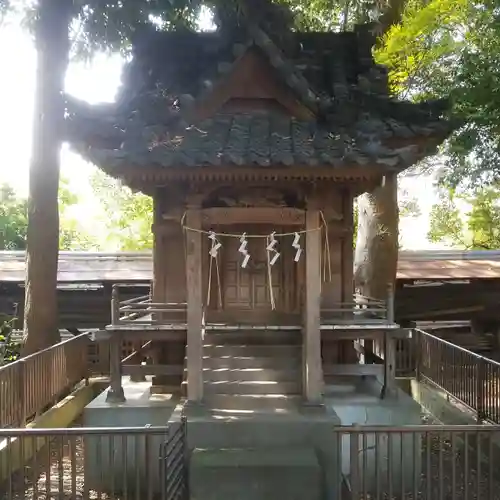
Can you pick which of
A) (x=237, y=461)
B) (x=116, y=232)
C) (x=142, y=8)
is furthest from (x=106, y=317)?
(x=116, y=232)

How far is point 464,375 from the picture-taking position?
1138 cm

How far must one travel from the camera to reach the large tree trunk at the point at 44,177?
12.8 m

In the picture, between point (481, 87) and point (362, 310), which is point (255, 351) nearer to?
point (362, 310)

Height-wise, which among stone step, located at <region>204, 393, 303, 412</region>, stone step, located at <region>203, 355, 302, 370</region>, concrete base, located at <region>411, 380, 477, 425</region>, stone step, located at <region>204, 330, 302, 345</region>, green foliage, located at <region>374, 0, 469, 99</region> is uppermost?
green foliage, located at <region>374, 0, 469, 99</region>

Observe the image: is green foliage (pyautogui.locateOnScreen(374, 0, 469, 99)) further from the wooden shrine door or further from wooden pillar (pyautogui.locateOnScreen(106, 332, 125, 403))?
wooden pillar (pyautogui.locateOnScreen(106, 332, 125, 403))

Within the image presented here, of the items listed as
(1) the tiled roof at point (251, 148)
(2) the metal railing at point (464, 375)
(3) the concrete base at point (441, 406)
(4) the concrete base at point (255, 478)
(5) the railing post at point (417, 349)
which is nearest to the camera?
(4) the concrete base at point (255, 478)

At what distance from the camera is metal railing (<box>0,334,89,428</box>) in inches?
381

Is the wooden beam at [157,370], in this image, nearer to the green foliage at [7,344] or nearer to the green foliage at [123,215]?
the green foliage at [7,344]

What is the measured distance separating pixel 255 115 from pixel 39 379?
22.0ft

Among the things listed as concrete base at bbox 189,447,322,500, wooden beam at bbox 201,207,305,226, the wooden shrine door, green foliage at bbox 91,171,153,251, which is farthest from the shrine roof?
green foliage at bbox 91,171,153,251

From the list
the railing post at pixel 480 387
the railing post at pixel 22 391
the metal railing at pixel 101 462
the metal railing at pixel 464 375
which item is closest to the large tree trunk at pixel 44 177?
the railing post at pixel 22 391

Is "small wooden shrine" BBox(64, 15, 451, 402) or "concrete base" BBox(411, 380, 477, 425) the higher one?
"small wooden shrine" BBox(64, 15, 451, 402)

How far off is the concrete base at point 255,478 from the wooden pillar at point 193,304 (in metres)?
1.31

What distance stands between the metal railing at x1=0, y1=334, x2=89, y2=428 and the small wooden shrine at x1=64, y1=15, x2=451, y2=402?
7.98ft
